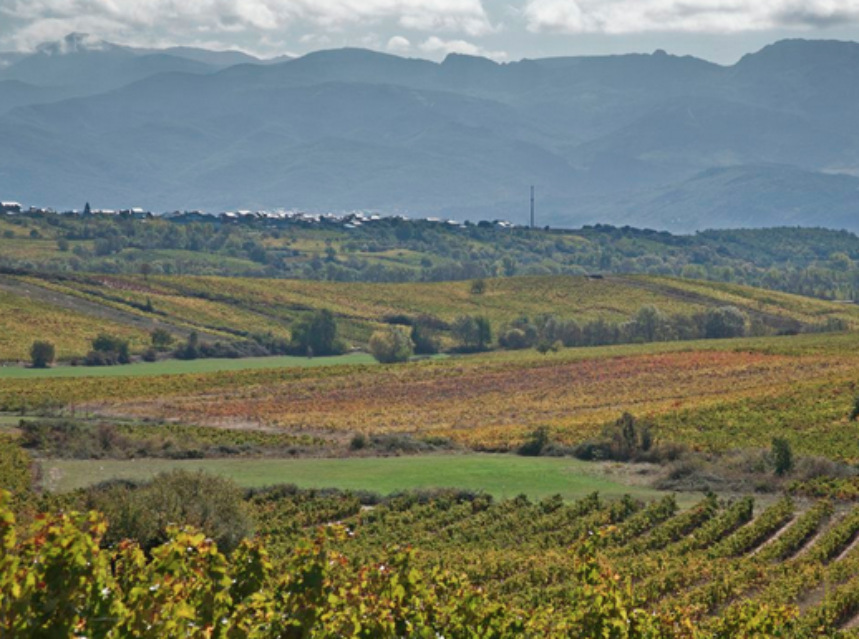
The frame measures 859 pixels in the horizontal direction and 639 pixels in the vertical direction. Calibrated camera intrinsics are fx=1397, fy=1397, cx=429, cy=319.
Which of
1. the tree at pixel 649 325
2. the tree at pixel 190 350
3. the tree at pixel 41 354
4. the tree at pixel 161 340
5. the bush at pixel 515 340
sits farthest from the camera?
the tree at pixel 649 325

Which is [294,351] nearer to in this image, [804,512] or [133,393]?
[133,393]

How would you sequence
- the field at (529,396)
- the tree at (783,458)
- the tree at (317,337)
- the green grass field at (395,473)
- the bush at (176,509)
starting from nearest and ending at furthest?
the bush at (176,509) → the green grass field at (395,473) → the tree at (783,458) → the field at (529,396) → the tree at (317,337)

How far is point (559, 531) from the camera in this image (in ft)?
148

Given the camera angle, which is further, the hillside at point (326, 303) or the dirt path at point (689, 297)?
the dirt path at point (689, 297)

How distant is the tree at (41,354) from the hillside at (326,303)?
18.1 ft

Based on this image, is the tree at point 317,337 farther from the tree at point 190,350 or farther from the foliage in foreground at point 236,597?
the foliage in foreground at point 236,597

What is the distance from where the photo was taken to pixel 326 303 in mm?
169875

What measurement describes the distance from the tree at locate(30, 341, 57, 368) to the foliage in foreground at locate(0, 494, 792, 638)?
9947 cm

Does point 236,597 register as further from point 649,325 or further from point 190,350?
point 649,325

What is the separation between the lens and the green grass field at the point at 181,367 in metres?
110

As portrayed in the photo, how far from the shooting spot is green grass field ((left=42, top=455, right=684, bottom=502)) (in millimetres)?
56375

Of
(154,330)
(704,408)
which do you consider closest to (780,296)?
(154,330)

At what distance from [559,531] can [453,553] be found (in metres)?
6.03

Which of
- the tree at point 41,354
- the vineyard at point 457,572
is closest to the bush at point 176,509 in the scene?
the vineyard at point 457,572
